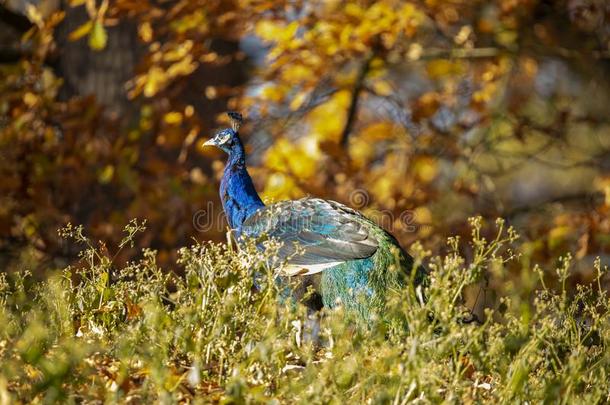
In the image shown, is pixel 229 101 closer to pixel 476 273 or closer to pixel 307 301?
pixel 307 301

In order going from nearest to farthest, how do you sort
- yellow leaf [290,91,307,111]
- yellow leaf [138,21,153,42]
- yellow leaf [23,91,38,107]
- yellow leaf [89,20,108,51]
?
yellow leaf [89,20,108,51], yellow leaf [138,21,153,42], yellow leaf [23,91,38,107], yellow leaf [290,91,307,111]

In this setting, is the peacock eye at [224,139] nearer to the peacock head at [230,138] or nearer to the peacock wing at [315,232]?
the peacock head at [230,138]

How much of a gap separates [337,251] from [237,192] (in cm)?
103

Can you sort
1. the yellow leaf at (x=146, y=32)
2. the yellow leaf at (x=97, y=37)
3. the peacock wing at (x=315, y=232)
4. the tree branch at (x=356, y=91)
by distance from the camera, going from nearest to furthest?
1. the peacock wing at (x=315, y=232)
2. the yellow leaf at (x=97, y=37)
3. the yellow leaf at (x=146, y=32)
4. the tree branch at (x=356, y=91)

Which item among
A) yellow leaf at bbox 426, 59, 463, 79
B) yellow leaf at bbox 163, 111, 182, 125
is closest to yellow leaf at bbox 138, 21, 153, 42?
yellow leaf at bbox 163, 111, 182, 125

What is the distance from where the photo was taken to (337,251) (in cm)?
479

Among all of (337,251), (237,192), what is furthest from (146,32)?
(337,251)

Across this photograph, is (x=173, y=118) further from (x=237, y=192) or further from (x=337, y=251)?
(x=337, y=251)

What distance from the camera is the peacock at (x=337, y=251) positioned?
15.1 ft

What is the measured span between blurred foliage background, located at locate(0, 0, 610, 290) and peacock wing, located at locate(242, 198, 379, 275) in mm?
1668

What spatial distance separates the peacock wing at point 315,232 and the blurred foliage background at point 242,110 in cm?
167

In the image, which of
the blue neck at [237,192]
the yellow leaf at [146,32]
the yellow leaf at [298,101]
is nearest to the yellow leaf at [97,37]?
the yellow leaf at [146,32]

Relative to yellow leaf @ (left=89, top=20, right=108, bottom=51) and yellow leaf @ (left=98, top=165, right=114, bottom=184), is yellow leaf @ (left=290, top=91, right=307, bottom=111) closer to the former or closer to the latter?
yellow leaf @ (left=98, top=165, right=114, bottom=184)

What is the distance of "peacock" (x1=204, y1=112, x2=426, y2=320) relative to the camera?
182 inches
